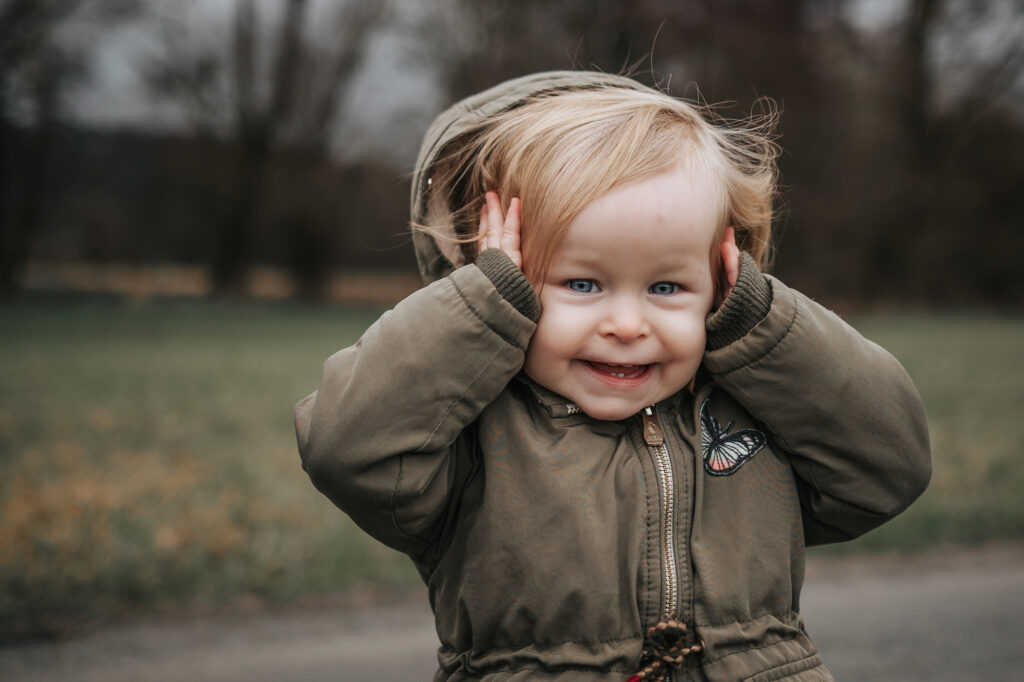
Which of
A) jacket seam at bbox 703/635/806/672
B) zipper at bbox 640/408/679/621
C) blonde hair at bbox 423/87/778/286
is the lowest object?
jacket seam at bbox 703/635/806/672

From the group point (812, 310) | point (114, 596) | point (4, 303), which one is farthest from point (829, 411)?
point (4, 303)

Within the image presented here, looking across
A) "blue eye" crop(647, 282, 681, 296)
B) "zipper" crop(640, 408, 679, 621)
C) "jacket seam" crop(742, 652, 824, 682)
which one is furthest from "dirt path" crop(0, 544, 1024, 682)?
"blue eye" crop(647, 282, 681, 296)

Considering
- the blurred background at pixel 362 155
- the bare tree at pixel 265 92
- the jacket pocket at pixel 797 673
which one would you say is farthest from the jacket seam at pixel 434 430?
the bare tree at pixel 265 92

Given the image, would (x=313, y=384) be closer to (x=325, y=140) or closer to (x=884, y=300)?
(x=325, y=140)

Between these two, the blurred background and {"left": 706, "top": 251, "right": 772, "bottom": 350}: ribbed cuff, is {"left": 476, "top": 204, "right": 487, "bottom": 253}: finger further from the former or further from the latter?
the blurred background

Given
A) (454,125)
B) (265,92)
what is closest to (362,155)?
(265,92)

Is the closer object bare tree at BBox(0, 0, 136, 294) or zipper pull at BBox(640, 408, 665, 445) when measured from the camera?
zipper pull at BBox(640, 408, 665, 445)

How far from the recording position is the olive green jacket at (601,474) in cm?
145

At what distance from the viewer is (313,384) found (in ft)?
29.3

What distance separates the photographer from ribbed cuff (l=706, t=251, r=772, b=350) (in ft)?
5.02

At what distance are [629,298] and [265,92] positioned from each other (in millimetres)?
23389

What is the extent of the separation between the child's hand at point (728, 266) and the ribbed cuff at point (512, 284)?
1.12 feet

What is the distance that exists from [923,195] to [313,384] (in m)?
18.5

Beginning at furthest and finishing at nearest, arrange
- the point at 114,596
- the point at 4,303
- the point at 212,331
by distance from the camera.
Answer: the point at 4,303 → the point at 212,331 → the point at 114,596
